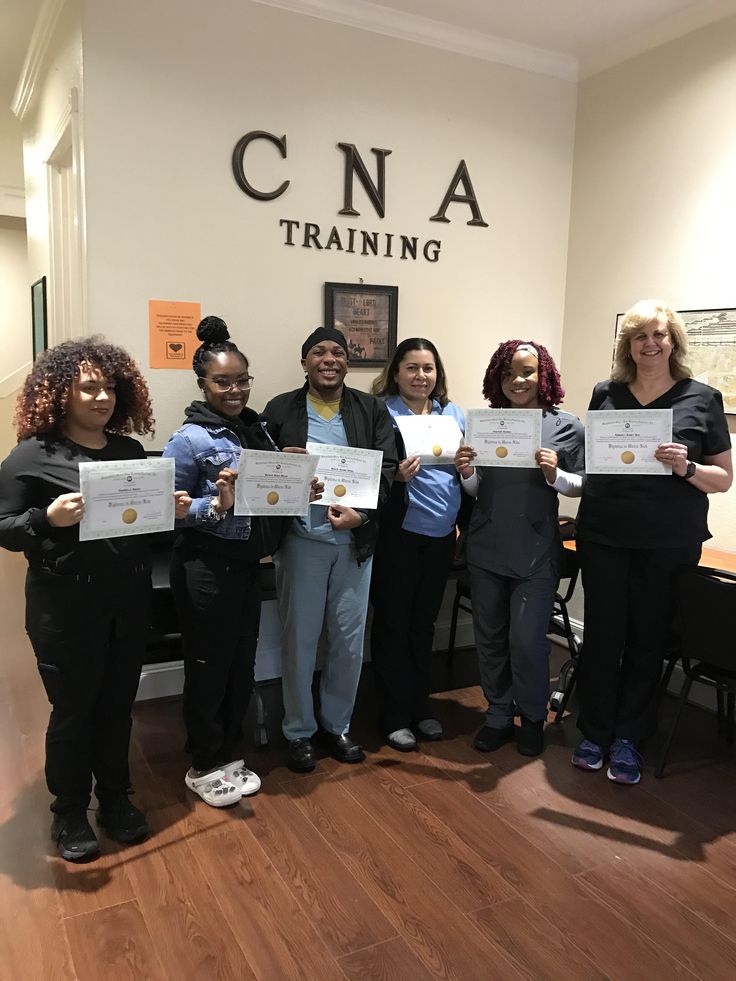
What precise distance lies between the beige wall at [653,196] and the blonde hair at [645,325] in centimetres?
91

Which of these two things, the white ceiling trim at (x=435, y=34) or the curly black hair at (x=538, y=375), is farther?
the white ceiling trim at (x=435, y=34)

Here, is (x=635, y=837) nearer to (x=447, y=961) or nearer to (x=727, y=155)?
(x=447, y=961)

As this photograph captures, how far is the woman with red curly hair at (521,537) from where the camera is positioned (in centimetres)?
265

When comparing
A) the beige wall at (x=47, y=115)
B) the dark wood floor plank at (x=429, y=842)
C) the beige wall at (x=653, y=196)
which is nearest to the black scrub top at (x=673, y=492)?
the beige wall at (x=653, y=196)

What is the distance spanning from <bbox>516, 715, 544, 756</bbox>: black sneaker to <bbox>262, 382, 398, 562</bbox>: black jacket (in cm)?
95

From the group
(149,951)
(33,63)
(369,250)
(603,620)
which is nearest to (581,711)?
(603,620)

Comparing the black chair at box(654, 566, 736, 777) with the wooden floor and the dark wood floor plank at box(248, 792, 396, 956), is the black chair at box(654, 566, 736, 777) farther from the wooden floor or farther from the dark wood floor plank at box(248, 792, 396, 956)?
the dark wood floor plank at box(248, 792, 396, 956)

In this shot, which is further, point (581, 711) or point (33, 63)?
point (33, 63)

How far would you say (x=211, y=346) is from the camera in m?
2.29

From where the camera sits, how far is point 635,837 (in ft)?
7.58

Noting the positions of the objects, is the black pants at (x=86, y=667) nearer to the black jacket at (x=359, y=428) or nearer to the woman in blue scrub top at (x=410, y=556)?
the black jacket at (x=359, y=428)

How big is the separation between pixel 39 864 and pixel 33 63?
411cm

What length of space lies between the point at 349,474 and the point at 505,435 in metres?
0.56

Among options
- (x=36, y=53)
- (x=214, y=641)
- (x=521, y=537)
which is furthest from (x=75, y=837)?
(x=36, y=53)
